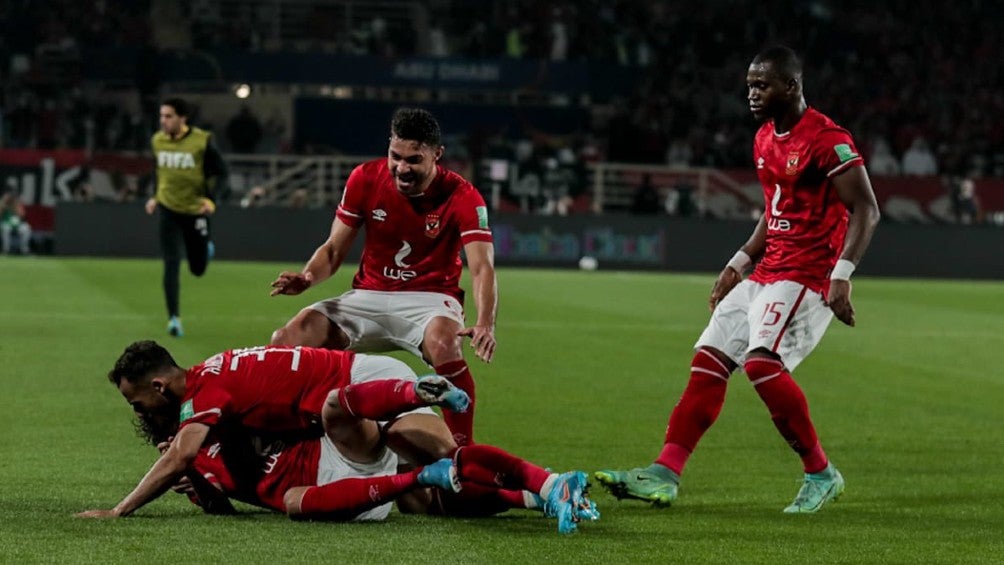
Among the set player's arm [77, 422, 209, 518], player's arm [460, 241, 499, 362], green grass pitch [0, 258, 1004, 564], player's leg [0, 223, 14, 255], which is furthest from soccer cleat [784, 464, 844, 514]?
player's leg [0, 223, 14, 255]

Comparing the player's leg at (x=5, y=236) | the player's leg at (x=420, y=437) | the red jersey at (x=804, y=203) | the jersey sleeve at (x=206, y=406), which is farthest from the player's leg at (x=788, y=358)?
the player's leg at (x=5, y=236)

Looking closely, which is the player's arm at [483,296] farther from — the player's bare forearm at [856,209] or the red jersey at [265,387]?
the player's bare forearm at [856,209]

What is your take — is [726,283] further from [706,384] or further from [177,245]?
[177,245]

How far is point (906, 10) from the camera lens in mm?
46156

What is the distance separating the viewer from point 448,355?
28.4 feet

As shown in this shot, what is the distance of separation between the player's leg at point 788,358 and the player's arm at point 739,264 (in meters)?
0.50

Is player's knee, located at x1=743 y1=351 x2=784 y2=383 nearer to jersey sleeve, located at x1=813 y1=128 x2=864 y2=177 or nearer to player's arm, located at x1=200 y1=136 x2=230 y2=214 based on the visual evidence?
jersey sleeve, located at x1=813 y1=128 x2=864 y2=177

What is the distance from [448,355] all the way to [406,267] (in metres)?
0.64

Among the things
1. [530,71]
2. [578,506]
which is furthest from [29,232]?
[578,506]

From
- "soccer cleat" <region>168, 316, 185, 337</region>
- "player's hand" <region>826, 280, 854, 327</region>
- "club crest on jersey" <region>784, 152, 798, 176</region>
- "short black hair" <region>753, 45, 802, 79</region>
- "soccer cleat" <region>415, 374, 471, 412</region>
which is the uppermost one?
"short black hair" <region>753, 45, 802, 79</region>

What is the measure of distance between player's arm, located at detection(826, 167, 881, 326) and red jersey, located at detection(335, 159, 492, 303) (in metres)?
1.79

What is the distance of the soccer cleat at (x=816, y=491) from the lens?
8.05m

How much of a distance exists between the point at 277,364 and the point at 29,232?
2889 cm

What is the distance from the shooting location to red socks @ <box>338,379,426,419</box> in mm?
7035
